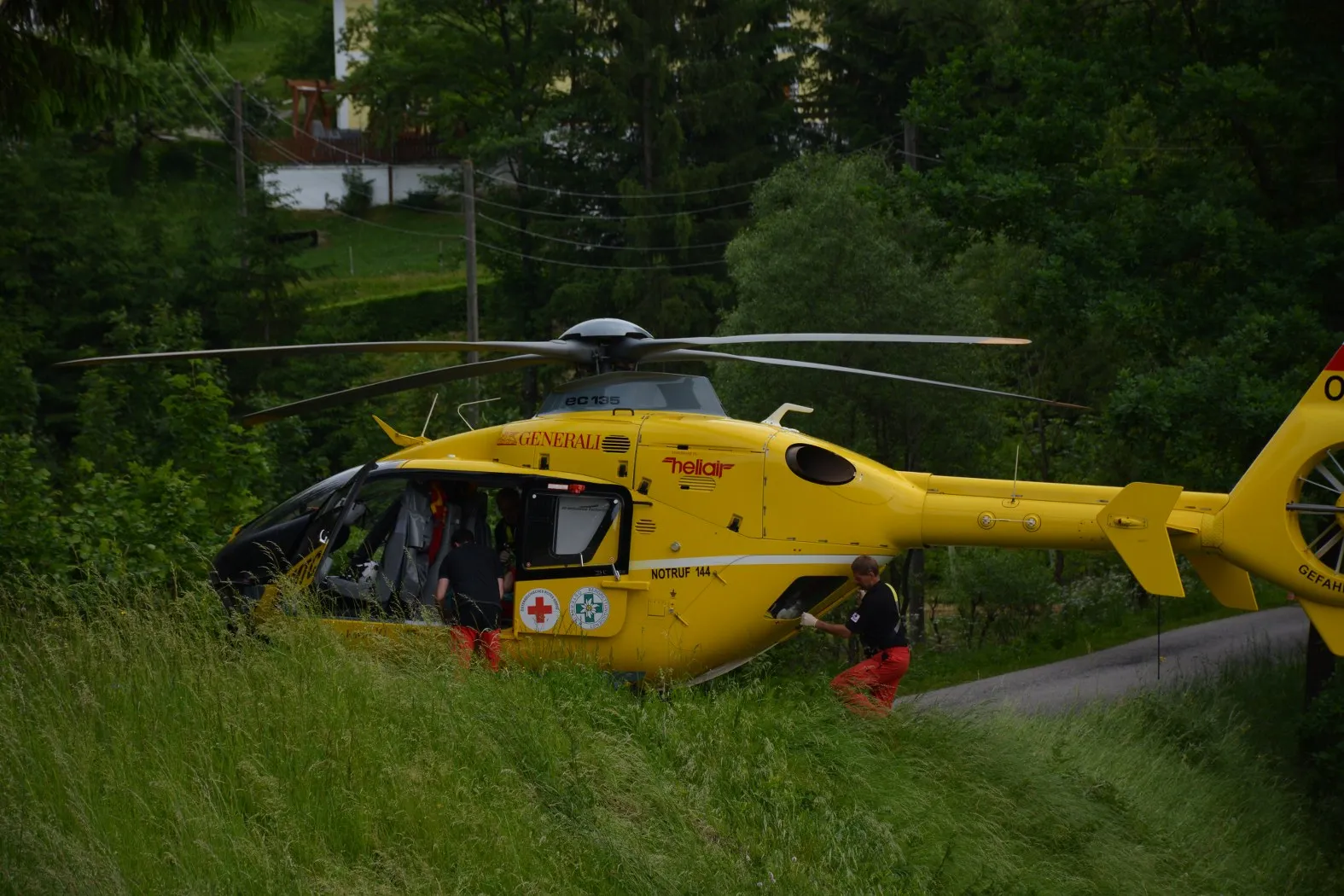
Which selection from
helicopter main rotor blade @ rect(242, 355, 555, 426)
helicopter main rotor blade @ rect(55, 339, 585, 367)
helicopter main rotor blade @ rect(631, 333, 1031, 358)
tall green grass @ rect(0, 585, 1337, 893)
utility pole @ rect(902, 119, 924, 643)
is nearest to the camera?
tall green grass @ rect(0, 585, 1337, 893)

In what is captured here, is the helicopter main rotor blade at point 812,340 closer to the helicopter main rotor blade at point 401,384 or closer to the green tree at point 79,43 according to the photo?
the helicopter main rotor blade at point 401,384

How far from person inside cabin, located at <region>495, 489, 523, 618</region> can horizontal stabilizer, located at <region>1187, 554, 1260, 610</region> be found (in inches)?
208

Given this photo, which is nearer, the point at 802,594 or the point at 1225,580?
the point at 1225,580

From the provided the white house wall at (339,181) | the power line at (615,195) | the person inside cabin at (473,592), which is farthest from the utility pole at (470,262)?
the white house wall at (339,181)

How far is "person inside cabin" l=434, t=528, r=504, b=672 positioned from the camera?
37.4ft

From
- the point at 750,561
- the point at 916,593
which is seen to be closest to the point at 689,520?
the point at 750,561

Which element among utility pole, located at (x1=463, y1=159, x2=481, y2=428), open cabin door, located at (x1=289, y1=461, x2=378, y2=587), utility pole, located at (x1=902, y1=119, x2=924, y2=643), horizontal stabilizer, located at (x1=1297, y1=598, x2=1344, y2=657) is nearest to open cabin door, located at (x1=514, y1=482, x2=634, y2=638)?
open cabin door, located at (x1=289, y1=461, x2=378, y2=587)

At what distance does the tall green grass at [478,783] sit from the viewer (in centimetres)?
758

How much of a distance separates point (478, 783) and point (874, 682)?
3.97 meters

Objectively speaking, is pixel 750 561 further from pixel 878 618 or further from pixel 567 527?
pixel 567 527

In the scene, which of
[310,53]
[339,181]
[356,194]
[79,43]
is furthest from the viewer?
[310,53]

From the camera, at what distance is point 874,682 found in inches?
451

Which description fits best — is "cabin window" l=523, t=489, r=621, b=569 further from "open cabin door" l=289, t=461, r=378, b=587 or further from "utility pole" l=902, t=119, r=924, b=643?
"utility pole" l=902, t=119, r=924, b=643

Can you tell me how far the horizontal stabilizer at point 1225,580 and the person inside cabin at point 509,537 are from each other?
17.3 ft
